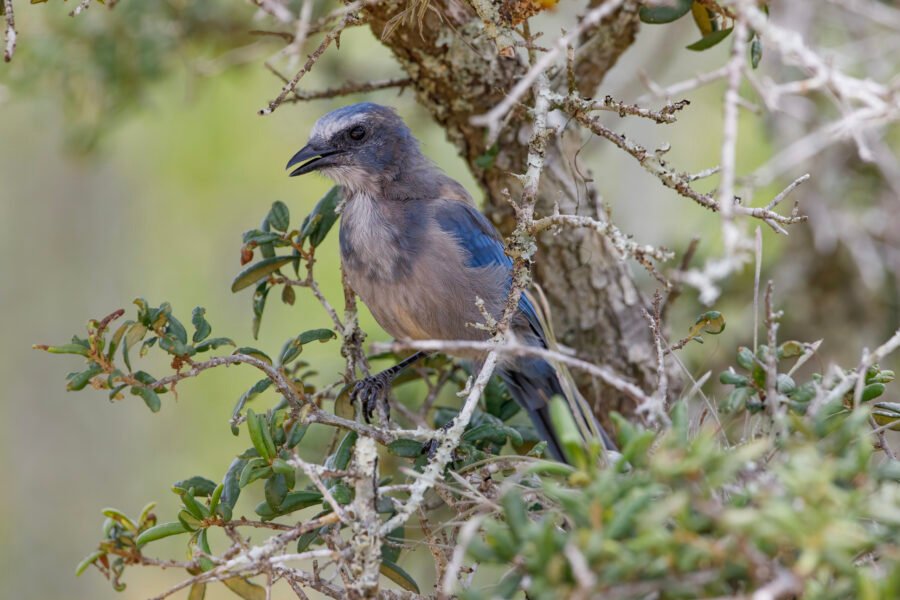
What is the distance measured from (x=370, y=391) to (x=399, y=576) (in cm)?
105

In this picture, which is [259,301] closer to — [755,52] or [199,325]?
[199,325]

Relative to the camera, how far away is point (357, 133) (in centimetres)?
410

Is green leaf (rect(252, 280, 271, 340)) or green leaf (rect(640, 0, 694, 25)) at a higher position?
green leaf (rect(640, 0, 694, 25))

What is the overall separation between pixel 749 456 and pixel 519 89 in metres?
0.77

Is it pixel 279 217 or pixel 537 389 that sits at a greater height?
pixel 279 217

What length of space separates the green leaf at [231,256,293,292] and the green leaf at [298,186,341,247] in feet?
0.35

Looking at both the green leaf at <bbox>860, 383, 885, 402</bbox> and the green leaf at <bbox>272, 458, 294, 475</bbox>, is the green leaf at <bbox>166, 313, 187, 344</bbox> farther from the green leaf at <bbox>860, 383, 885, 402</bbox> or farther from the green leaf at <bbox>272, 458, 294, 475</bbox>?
the green leaf at <bbox>860, 383, 885, 402</bbox>

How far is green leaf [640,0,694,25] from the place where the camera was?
107 inches

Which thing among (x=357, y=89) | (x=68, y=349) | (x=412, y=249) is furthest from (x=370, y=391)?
(x=68, y=349)

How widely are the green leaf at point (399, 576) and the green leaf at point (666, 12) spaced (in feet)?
5.69

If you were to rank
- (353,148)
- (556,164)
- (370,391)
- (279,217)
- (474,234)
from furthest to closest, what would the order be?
(353,148) → (474,234) → (556,164) → (370,391) → (279,217)

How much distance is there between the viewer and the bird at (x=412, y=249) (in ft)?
12.4

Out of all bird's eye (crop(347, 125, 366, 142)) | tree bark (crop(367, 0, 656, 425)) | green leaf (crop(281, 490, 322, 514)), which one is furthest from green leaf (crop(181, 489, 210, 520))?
bird's eye (crop(347, 125, 366, 142))

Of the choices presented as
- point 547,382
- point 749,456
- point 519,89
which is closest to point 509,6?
point 519,89
